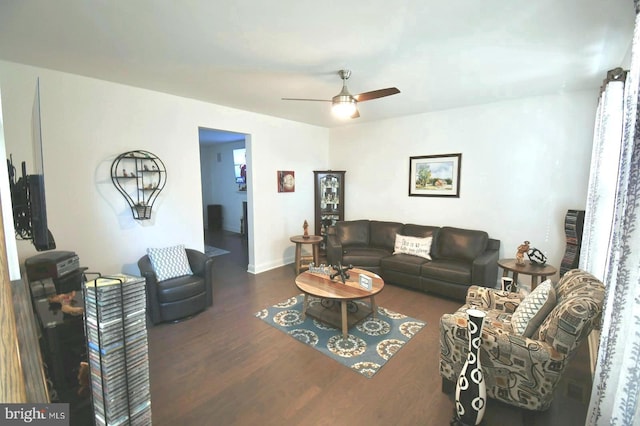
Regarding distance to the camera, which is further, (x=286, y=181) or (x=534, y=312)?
(x=286, y=181)

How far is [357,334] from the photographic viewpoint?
2867 millimetres

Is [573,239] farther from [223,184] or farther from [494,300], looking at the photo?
[223,184]

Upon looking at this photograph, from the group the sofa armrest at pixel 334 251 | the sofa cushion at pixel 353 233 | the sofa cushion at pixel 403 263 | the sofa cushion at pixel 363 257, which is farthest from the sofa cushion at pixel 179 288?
the sofa cushion at pixel 403 263

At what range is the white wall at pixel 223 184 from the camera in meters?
7.96

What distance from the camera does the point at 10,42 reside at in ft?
7.39

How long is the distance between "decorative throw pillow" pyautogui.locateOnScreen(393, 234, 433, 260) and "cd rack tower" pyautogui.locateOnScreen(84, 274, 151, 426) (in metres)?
3.86

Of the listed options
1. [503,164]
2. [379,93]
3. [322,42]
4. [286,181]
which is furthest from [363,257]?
[322,42]

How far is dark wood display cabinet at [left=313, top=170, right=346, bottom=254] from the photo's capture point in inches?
222

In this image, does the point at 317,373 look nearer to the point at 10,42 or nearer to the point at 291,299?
the point at 291,299

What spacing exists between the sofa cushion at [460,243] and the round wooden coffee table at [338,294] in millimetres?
1627

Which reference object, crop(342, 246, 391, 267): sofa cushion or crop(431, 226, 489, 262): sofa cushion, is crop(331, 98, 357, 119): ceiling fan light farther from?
crop(431, 226, 489, 262): sofa cushion

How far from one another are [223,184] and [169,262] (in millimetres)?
5373

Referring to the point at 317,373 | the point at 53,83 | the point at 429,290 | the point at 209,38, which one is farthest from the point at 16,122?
the point at 429,290

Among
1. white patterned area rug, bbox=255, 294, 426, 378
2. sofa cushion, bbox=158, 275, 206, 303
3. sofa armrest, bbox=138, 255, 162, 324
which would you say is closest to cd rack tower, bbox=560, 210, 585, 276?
white patterned area rug, bbox=255, 294, 426, 378
